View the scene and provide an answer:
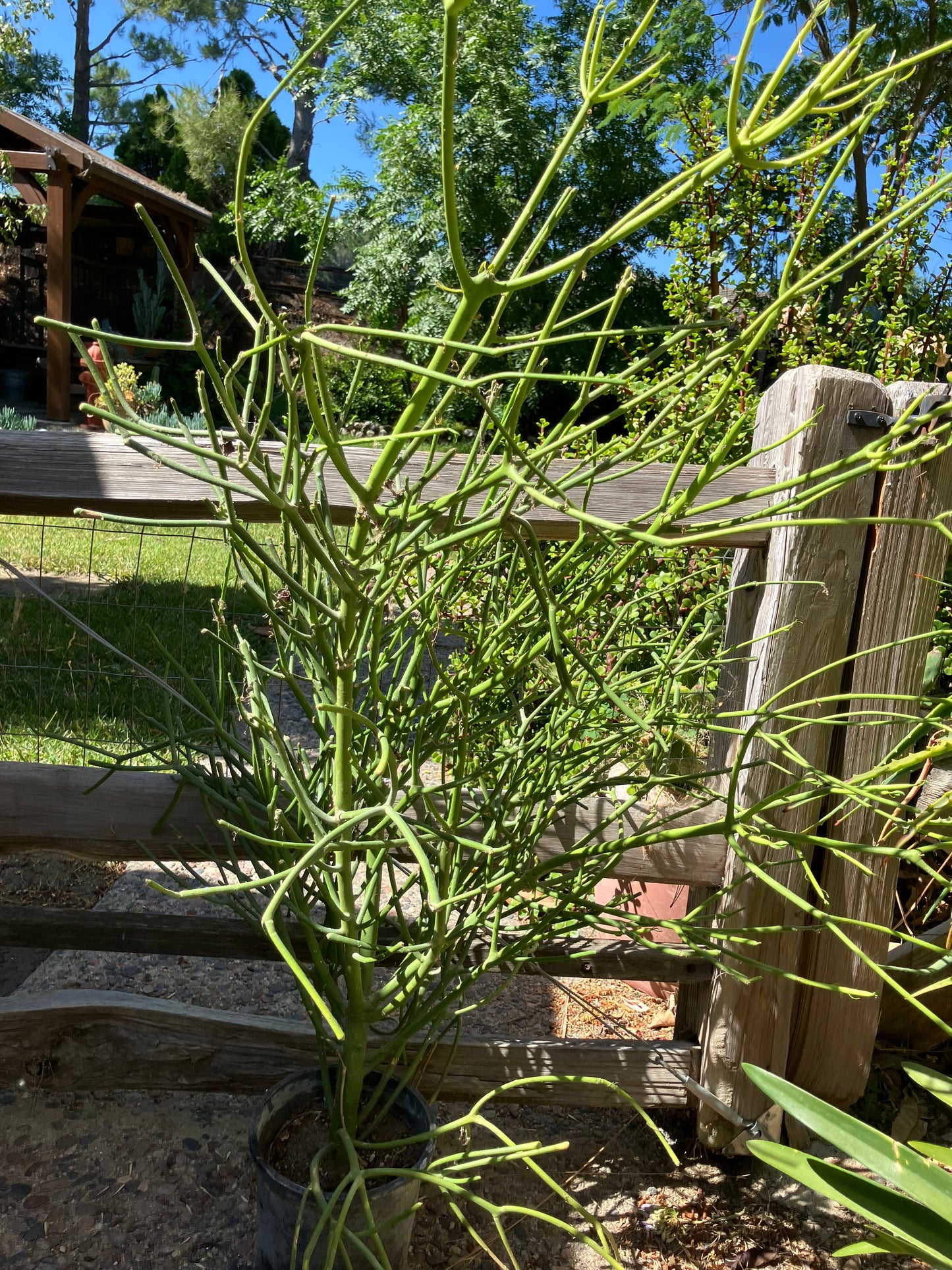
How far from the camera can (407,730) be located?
142cm

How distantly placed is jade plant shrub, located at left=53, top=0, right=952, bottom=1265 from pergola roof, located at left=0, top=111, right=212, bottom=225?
37.9 feet

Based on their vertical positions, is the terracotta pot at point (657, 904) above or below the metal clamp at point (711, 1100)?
above

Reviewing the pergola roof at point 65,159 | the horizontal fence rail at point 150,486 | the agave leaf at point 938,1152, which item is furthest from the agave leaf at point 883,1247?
the pergola roof at point 65,159

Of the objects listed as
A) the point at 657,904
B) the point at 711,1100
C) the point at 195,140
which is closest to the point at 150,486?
the point at 711,1100

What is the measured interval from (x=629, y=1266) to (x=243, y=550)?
1.62 m

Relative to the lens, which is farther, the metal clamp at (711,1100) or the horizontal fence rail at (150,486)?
the metal clamp at (711,1100)

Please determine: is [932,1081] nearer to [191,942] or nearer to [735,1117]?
[735,1117]

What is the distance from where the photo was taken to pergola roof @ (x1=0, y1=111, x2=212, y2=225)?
12094 mm

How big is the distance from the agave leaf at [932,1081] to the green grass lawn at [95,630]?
174 centimetres

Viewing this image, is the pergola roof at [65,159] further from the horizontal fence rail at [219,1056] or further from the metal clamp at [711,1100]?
the metal clamp at [711,1100]

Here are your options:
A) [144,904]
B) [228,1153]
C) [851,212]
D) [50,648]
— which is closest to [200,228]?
[851,212]

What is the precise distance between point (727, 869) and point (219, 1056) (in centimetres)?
114

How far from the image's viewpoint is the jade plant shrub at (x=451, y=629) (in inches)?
31.4

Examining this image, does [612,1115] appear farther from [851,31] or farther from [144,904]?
[851,31]
